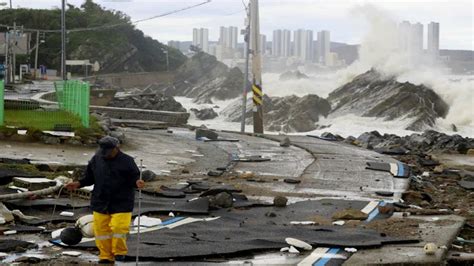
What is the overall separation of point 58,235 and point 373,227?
4169mm

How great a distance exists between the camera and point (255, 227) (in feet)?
39.0

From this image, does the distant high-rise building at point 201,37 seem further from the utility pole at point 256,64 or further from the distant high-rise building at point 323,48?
the utility pole at point 256,64

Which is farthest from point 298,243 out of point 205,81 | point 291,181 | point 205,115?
point 205,81

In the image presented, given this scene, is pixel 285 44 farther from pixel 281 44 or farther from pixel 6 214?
pixel 6 214

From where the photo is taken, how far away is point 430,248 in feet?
33.7

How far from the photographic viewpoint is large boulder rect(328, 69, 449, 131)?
55.2m

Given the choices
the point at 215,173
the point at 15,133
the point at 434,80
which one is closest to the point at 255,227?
the point at 215,173

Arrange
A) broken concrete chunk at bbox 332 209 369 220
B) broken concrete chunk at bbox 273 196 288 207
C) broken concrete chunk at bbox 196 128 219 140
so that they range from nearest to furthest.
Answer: broken concrete chunk at bbox 332 209 369 220
broken concrete chunk at bbox 273 196 288 207
broken concrete chunk at bbox 196 128 219 140

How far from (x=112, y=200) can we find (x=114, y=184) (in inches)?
6.8

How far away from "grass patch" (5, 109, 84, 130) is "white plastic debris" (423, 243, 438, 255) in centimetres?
1512

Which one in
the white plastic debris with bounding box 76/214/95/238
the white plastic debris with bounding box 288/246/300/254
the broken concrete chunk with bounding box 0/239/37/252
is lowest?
the white plastic debris with bounding box 288/246/300/254

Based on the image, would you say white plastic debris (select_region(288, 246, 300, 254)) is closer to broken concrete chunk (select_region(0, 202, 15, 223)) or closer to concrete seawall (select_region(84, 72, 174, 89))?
broken concrete chunk (select_region(0, 202, 15, 223))

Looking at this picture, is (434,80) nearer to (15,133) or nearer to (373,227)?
(15,133)

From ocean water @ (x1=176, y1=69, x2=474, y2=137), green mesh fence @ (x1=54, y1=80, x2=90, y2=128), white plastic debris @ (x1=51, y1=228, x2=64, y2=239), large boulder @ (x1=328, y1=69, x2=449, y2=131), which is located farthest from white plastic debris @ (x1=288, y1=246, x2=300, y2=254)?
large boulder @ (x1=328, y1=69, x2=449, y2=131)
